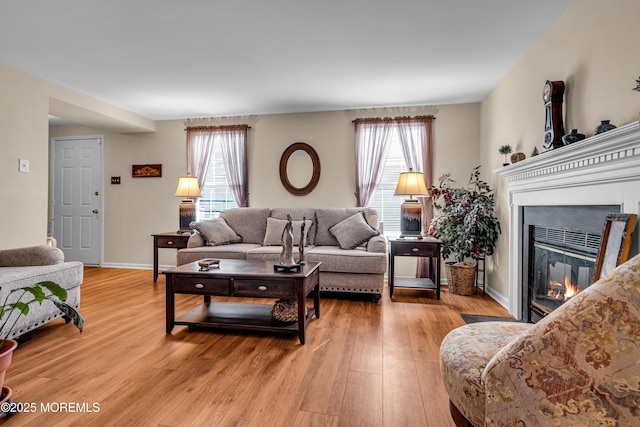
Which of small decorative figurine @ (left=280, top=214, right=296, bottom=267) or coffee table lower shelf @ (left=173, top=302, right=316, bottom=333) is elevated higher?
small decorative figurine @ (left=280, top=214, right=296, bottom=267)

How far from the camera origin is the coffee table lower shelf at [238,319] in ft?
8.25

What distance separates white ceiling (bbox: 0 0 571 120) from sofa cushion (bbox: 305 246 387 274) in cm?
182

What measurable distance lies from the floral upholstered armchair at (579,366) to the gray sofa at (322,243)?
2.63m

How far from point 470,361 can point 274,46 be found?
2.74m

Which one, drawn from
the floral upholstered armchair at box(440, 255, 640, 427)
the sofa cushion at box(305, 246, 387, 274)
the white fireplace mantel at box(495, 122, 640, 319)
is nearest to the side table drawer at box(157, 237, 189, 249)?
the sofa cushion at box(305, 246, 387, 274)

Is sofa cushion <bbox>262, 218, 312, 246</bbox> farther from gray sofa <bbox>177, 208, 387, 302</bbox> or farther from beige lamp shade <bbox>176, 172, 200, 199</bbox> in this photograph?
beige lamp shade <bbox>176, 172, 200, 199</bbox>

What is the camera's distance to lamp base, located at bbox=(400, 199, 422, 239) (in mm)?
3938

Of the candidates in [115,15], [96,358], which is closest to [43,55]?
[115,15]

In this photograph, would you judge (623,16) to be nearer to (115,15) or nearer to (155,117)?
(115,15)

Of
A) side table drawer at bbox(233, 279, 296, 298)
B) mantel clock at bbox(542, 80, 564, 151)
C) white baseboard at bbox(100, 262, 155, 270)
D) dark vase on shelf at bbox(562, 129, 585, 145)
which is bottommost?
white baseboard at bbox(100, 262, 155, 270)

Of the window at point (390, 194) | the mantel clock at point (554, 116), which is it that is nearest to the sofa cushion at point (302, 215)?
the window at point (390, 194)

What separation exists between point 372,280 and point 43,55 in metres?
3.68

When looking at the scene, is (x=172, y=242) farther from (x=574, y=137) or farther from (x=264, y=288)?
(x=574, y=137)

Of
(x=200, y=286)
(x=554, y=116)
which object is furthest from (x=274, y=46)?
(x=554, y=116)
